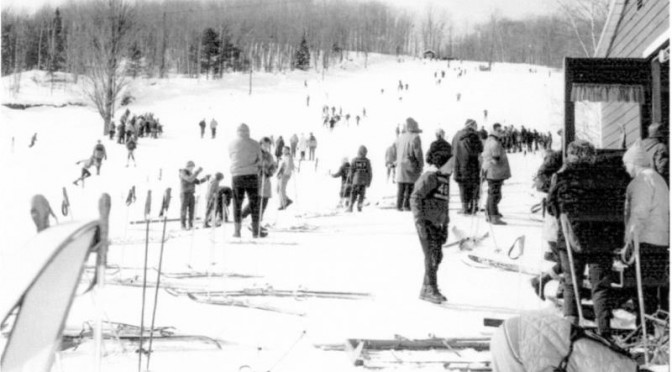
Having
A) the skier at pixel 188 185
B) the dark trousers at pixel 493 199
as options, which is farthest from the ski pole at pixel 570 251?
the dark trousers at pixel 493 199

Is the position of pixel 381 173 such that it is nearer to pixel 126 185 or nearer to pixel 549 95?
pixel 549 95

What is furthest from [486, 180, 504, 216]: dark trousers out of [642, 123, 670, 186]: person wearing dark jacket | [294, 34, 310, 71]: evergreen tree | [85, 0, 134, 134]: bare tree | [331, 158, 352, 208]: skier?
[85, 0, 134, 134]: bare tree

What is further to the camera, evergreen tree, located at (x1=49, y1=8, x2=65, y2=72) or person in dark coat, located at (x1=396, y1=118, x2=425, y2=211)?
person in dark coat, located at (x1=396, y1=118, x2=425, y2=211)

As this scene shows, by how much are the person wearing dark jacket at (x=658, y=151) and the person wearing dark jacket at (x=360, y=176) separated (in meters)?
2.46

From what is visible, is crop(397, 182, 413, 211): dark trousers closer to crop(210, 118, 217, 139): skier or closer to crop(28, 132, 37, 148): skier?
crop(210, 118, 217, 139): skier

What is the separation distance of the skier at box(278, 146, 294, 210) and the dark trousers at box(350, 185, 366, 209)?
1.64 feet

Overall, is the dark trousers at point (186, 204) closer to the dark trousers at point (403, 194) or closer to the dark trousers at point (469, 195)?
the dark trousers at point (403, 194)

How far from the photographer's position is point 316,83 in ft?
13.8

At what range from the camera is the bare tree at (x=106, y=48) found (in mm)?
2721

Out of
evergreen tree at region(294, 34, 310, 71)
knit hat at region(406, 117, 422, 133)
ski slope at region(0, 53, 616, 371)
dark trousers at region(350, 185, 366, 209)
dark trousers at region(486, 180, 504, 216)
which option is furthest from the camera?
dark trousers at region(350, 185, 366, 209)

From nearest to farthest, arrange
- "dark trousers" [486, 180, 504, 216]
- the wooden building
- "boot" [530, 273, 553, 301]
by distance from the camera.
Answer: "boot" [530, 273, 553, 301]
the wooden building
"dark trousers" [486, 180, 504, 216]

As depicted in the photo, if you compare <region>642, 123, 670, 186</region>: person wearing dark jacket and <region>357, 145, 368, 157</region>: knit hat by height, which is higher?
<region>357, 145, 368, 157</region>: knit hat

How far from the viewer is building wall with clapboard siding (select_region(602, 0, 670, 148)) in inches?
152

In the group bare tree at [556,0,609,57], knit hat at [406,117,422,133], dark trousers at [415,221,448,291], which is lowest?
dark trousers at [415,221,448,291]
